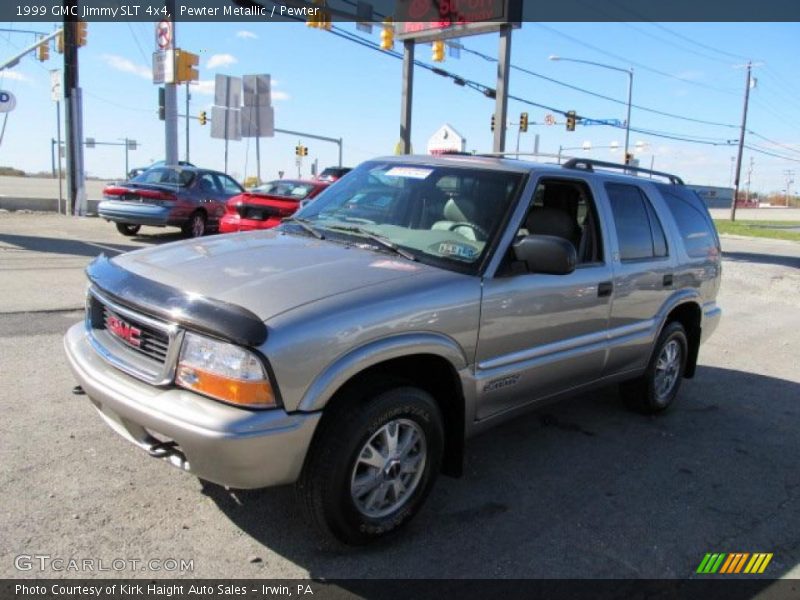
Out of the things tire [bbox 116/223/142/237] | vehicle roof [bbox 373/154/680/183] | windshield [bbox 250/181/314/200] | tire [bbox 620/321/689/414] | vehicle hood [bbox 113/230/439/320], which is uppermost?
vehicle roof [bbox 373/154/680/183]

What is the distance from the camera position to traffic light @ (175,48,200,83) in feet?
57.6

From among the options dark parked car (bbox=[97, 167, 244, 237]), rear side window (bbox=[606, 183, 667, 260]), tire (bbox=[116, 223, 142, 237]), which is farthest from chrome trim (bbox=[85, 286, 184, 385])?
tire (bbox=[116, 223, 142, 237])

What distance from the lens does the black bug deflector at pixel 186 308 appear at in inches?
100

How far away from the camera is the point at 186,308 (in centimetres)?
271

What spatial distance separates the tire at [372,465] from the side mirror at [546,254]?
94 centimetres

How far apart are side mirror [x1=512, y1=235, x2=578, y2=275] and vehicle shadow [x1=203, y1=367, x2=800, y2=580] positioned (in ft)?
4.27

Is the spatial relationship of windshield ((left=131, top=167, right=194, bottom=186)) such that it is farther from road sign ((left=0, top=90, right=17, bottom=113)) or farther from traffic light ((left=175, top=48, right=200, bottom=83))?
road sign ((left=0, top=90, right=17, bottom=113))

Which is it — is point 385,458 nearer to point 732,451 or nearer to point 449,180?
point 449,180

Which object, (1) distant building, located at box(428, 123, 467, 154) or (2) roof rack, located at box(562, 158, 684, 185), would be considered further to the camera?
(1) distant building, located at box(428, 123, 467, 154)

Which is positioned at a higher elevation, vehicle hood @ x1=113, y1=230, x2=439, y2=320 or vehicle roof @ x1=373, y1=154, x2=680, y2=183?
vehicle roof @ x1=373, y1=154, x2=680, y2=183

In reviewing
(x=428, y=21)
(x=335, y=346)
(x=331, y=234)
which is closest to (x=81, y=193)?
(x=428, y=21)

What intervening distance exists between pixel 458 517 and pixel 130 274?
2048 millimetres

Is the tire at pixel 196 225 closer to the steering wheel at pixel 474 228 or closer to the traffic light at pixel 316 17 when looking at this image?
the traffic light at pixel 316 17

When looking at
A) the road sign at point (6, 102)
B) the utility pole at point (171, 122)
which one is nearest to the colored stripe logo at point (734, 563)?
the utility pole at point (171, 122)
